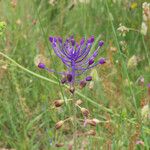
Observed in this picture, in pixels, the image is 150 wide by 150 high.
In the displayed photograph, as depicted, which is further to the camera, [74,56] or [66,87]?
[66,87]

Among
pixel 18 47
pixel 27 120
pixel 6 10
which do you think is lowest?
pixel 27 120

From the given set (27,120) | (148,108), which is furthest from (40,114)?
(148,108)

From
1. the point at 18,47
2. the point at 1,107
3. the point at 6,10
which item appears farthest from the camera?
the point at 6,10

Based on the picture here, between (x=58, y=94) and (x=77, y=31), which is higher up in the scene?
(x=77, y=31)

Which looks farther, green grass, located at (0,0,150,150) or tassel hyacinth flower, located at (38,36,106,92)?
green grass, located at (0,0,150,150)

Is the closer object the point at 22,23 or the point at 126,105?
the point at 126,105

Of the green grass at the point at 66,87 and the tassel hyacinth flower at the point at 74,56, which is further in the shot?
the green grass at the point at 66,87

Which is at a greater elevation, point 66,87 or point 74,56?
point 74,56

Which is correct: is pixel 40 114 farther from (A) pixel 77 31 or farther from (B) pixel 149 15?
(A) pixel 77 31
